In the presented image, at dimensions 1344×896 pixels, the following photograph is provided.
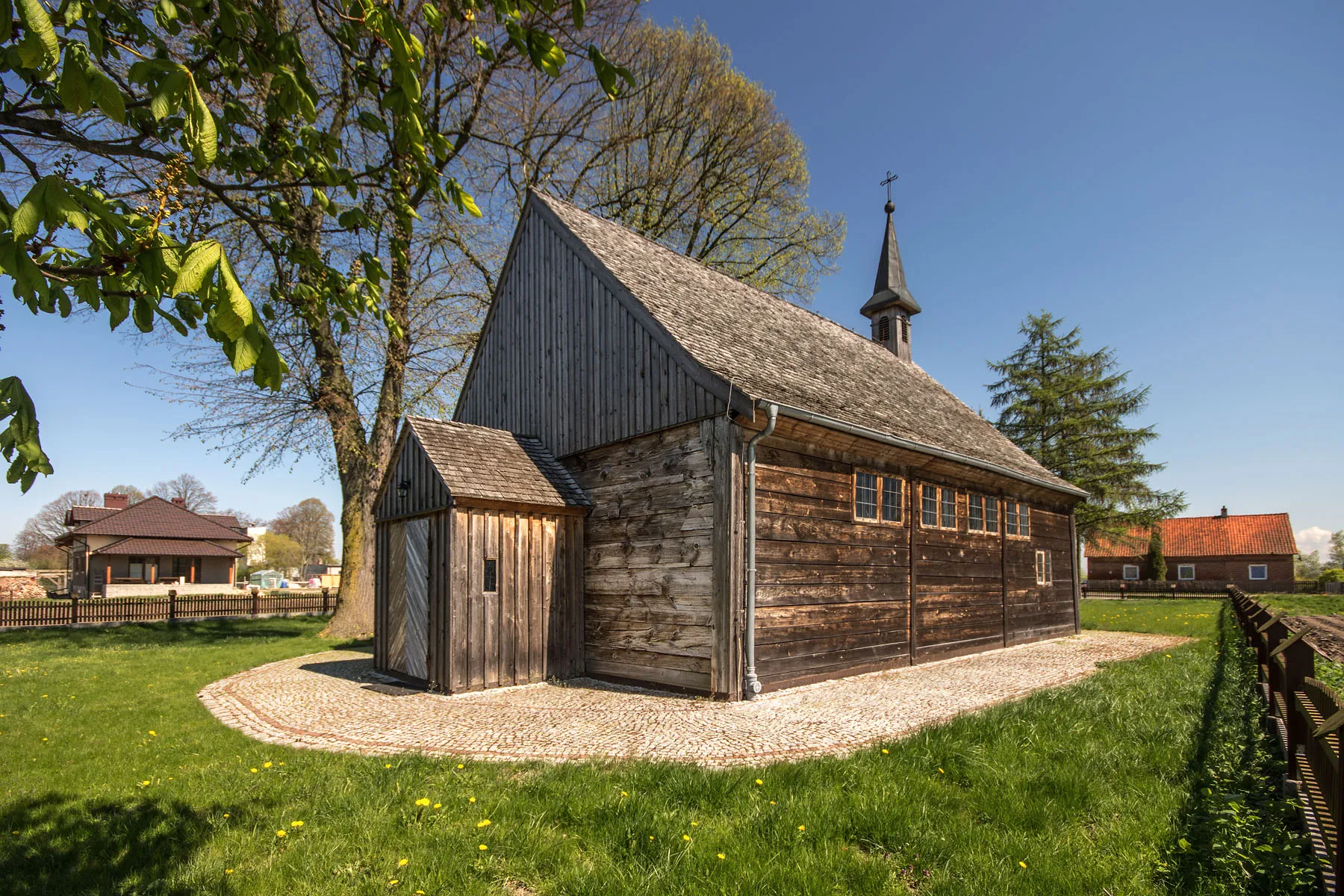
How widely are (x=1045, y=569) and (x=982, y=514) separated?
408 cm

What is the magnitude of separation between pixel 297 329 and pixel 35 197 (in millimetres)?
15721

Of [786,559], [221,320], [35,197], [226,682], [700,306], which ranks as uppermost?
[700,306]

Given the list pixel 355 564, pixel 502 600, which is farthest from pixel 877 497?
pixel 355 564

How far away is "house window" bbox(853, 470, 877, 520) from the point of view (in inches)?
446

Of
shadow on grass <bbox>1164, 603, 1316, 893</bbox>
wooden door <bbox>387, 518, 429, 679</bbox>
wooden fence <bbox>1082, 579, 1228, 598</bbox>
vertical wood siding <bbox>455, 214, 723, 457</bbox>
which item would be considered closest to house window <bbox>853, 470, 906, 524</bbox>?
vertical wood siding <bbox>455, 214, 723, 457</bbox>

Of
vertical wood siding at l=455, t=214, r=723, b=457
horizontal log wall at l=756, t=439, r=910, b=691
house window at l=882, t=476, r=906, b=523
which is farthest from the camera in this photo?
house window at l=882, t=476, r=906, b=523

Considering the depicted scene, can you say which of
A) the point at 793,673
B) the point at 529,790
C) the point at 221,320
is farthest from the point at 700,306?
the point at 221,320

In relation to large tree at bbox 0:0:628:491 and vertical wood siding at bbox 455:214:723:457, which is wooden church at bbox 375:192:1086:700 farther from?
large tree at bbox 0:0:628:491

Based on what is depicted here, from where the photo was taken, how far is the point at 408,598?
35.6ft

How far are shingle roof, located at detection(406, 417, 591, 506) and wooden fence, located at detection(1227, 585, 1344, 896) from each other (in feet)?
28.0

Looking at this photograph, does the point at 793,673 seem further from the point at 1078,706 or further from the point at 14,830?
the point at 14,830

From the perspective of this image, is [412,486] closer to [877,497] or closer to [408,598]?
[408,598]

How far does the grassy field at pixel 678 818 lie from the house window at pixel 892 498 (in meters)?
4.81

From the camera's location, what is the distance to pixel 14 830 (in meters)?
4.74
